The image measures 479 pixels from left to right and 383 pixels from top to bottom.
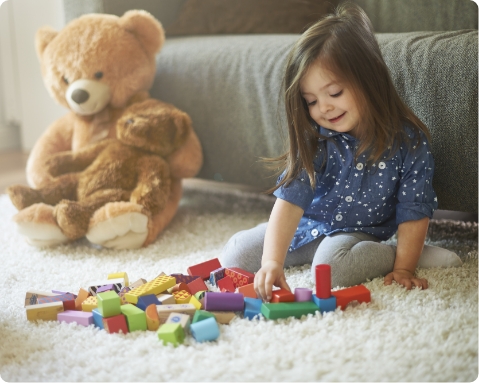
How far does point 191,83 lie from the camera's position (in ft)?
4.76

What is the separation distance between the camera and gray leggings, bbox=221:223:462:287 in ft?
3.18

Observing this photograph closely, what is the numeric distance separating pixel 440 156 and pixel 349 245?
0.85ft

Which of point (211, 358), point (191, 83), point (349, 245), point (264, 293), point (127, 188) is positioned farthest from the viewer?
point (191, 83)

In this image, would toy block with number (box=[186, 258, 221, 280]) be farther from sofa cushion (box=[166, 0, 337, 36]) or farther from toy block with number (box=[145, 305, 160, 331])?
sofa cushion (box=[166, 0, 337, 36])

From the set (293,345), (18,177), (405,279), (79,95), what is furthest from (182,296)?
(18,177)

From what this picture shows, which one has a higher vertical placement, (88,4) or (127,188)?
(88,4)

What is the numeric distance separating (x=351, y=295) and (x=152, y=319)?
1.00 feet

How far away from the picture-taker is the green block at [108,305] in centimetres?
81

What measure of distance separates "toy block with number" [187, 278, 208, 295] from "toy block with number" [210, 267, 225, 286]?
0.11ft

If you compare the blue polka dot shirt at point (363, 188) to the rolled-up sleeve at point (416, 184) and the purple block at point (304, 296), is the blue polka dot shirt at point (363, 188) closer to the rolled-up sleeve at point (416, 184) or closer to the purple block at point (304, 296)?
the rolled-up sleeve at point (416, 184)

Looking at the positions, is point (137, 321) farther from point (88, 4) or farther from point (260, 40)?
point (88, 4)

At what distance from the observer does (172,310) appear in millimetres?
829

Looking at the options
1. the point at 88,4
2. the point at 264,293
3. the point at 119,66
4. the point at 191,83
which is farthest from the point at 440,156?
the point at 88,4


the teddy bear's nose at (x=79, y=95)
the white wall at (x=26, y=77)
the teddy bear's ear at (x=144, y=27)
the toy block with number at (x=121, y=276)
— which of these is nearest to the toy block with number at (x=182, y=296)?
the toy block with number at (x=121, y=276)
